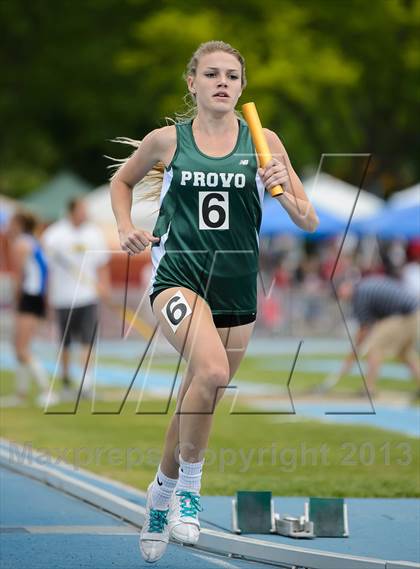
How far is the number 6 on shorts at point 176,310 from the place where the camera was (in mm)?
6852

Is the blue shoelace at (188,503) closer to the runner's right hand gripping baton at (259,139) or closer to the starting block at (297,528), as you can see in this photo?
the starting block at (297,528)

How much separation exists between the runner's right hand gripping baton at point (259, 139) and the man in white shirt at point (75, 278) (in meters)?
9.57

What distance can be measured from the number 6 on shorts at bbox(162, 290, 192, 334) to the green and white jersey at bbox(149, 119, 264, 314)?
0.42 feet

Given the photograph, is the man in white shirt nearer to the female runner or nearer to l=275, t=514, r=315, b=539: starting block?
l=275, t=514, r=315, b=539: starting block

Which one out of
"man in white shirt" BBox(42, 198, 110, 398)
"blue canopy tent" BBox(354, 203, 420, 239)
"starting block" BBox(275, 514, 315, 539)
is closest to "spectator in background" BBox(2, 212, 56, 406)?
"man in white shirt" BBox(42, 198, 110, 398)

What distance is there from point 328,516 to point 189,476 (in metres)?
1.34

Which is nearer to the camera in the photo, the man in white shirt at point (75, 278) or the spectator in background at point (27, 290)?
the man in white shirt at point (75, 278)

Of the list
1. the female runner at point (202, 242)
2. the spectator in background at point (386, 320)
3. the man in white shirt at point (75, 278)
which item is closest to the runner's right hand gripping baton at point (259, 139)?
the female runner at point (202, 242)

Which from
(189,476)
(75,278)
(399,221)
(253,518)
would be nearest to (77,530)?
(253,518)

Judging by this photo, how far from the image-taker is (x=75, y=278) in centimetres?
1667

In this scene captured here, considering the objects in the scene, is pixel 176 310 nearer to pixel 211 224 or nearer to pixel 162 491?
pixel 211 224

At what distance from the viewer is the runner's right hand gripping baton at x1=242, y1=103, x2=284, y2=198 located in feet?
22.1

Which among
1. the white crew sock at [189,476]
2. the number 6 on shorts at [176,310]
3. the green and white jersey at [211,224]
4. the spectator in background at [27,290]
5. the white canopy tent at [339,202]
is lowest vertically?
the white crew sock at [189,476]

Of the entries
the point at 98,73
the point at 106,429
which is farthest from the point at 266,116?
the point at 106,429
